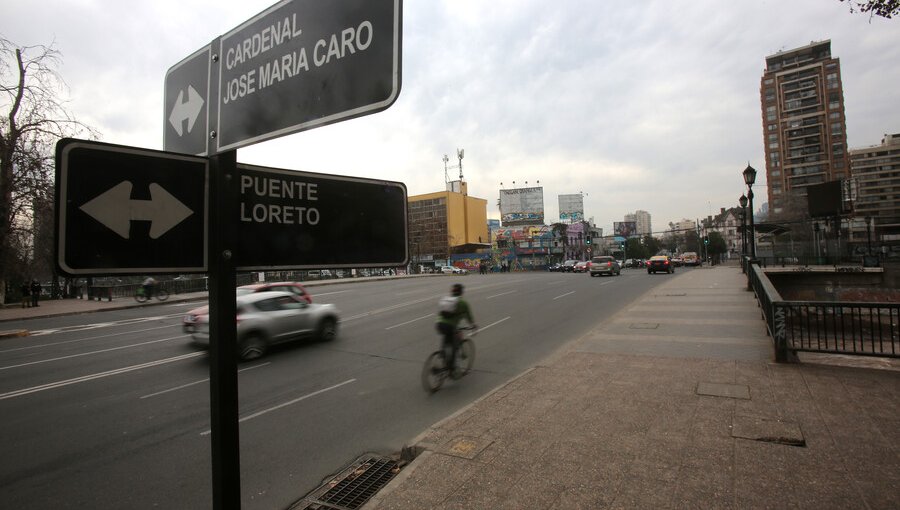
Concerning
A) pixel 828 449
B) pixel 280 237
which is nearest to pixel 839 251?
pixel 828 449

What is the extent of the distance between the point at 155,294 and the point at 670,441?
1374 inches

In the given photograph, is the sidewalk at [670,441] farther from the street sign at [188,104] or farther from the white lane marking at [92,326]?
the white lane marking at [92,326]

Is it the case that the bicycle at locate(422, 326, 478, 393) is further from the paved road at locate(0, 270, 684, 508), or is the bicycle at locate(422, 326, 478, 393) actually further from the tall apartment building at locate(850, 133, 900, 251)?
the tall apartment building at locate(850, 133, 900, 251)

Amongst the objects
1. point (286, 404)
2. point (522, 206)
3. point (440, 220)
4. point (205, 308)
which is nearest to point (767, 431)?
point (286, 404)

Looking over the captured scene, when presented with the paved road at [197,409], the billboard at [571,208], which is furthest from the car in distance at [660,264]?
the billboard at [571,208]

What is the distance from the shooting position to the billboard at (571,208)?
340ft

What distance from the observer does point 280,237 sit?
1.79 metres

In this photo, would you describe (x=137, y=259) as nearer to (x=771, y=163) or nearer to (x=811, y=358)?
(x=811, y=358)

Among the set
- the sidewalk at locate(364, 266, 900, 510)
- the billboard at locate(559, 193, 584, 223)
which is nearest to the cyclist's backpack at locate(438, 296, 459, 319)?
the sidewalk at locate(364, 266, 900, 510)

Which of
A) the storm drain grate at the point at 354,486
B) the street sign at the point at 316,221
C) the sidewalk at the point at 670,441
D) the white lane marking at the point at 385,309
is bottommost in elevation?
→ the storm drain grate at the point at 354,486

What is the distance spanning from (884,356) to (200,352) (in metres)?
13.0

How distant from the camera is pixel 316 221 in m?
1.88

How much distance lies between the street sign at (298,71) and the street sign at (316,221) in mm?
217

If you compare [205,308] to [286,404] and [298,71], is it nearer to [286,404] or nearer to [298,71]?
[286,404]
